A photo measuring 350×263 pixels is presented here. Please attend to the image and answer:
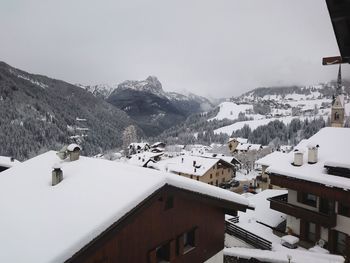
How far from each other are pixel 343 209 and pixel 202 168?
43515 mm

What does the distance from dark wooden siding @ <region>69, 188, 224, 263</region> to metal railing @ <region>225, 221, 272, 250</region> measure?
5.87m

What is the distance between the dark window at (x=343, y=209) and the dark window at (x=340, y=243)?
1290 millimetres

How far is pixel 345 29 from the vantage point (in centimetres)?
472

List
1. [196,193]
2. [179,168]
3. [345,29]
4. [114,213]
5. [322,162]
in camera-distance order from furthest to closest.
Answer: [179,168], [322,162], [196,193], [114,213], [345,29]

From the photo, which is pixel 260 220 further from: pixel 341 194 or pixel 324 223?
pixel 341 194

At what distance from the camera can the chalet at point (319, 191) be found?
18500mm

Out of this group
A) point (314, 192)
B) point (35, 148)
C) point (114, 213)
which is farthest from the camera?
point (35, 148)

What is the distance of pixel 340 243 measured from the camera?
1902 centimetres

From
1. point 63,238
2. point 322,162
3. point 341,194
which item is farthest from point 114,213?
point 322,162

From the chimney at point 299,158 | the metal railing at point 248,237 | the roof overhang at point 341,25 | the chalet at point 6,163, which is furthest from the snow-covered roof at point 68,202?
the chalet at point 6,163

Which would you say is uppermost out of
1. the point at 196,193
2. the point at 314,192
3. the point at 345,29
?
the point at 345,29

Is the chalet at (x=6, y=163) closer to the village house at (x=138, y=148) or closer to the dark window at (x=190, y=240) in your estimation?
the dark window at (x=190, y=240)

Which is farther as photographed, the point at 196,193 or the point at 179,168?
the point at 179,168

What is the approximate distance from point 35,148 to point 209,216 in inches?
6260
